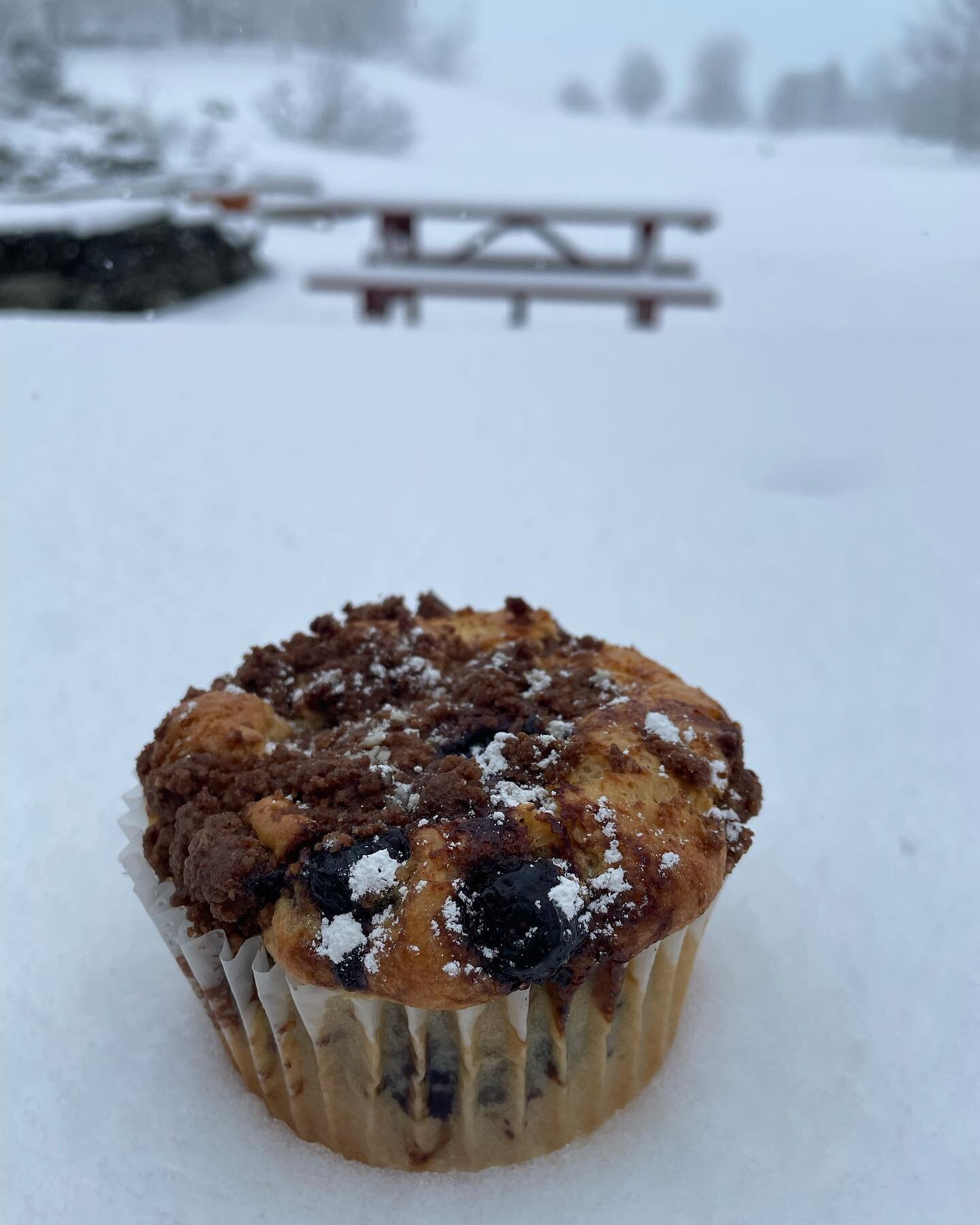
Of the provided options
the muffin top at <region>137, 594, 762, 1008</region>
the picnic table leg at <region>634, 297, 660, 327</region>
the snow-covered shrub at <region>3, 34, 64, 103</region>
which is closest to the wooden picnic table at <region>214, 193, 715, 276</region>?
the picnic table leg at <region>634, 297, 660, 327</region>

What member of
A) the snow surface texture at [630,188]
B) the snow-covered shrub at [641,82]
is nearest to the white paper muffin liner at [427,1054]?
the snow surface texture at [630,188]

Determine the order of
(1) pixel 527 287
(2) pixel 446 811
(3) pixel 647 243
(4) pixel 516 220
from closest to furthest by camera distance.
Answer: (2) pixel 446 811 → (1) pixel 527 287 → (4) pixel 516 220 → (3) pixel 647 243

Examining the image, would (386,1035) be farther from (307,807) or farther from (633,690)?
(633,690)

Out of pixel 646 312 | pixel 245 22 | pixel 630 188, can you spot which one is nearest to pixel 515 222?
pixel 646 312

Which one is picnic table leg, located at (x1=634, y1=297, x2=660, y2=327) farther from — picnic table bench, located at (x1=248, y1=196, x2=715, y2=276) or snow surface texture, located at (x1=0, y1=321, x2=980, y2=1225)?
snow surface texture, located at (x1=0, y1=321, x2=980, y2=1225)

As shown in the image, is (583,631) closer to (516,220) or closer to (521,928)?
(521,928)

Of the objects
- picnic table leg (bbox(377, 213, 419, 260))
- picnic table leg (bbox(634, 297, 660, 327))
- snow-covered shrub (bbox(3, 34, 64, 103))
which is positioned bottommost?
picnic table leg (bbox(634, 297, 660, 327))

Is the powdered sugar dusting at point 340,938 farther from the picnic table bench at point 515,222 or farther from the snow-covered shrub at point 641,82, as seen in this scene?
the snow-covered shrub at point 641,82
